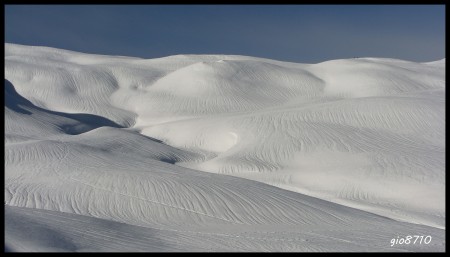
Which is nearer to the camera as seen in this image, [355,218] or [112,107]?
[355,218]

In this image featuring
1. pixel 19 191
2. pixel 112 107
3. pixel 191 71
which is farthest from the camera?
pixel 191 71

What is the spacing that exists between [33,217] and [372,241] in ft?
23.9

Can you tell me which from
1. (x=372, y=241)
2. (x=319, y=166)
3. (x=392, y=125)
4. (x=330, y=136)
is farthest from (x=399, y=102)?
(x=372, y=241)

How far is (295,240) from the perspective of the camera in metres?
10.2

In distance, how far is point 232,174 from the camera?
2073 cm

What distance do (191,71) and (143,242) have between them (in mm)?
38720

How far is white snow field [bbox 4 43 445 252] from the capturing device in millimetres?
10188

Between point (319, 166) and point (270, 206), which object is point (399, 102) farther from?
point (270, 206)

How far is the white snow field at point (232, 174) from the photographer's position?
1019 cm

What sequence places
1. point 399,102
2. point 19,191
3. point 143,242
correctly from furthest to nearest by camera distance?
point 399,102 → point 19,191 → point 143,242

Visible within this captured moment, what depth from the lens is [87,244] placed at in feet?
29.0

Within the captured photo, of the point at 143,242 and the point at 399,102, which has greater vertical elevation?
the point at 399,102

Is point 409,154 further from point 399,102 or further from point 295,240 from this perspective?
point 295,240

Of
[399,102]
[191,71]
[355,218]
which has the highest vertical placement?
[191,71]
